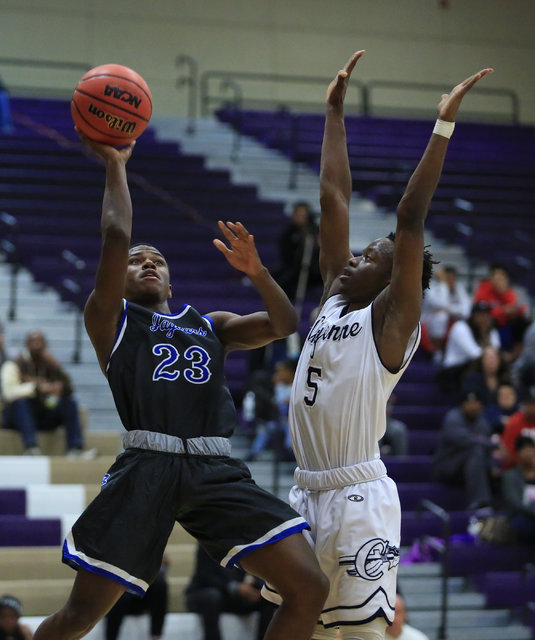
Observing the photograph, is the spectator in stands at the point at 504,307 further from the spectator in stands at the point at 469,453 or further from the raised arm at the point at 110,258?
the raised arm at the point at 110,258

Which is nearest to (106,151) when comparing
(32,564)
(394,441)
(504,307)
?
(32,564)

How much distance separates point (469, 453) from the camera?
36.1 feet

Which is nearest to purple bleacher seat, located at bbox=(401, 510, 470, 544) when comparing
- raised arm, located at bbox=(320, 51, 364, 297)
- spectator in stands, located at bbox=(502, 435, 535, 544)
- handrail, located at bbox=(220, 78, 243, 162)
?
spectator in stands, located at bbox=(502, 435, 535, 544)

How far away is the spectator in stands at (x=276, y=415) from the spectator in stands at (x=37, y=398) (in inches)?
65.0

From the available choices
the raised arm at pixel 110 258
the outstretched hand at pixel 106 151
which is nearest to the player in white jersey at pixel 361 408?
the raised arm at pixel 110 258

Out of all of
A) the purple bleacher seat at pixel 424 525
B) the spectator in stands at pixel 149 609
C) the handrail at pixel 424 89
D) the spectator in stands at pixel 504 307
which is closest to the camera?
the spectator in stands at pixel 149 609

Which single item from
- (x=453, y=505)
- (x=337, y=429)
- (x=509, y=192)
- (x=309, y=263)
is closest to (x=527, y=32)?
(x=509, y=192)

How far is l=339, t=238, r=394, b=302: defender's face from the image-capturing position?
196 inches

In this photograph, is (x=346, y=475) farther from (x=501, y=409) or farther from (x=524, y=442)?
(x=501, y=409)

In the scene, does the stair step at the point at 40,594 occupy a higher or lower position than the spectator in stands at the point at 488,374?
lower

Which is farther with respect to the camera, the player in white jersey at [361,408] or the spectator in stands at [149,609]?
the spectator in stands at [149,609]

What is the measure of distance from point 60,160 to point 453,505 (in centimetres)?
908

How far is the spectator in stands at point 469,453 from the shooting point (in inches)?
428

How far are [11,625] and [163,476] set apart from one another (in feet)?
12.1
